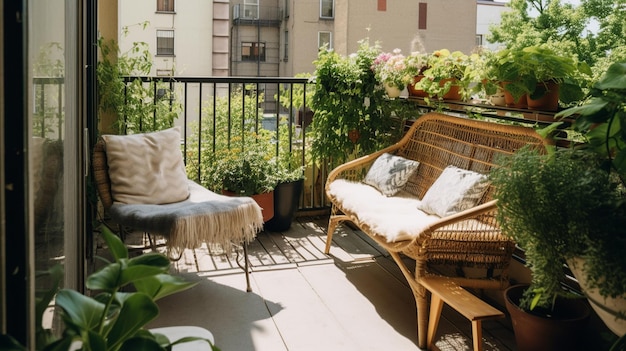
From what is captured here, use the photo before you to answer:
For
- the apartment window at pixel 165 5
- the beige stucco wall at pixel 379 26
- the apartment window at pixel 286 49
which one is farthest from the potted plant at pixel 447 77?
Answer: the apartment window at pixel 286 49

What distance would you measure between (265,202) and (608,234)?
2.61 meters

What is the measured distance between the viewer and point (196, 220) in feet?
9.50

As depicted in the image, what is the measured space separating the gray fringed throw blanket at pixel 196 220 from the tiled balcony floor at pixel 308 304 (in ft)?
1.06

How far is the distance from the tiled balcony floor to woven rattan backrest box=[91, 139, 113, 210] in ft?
1.89

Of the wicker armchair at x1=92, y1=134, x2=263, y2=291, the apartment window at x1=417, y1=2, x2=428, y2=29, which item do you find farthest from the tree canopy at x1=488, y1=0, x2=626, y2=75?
the wicker armchair at x1=92, y1=134, x2=263, y2=291

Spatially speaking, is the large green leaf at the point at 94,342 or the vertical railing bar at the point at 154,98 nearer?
the large green leaf at the point at 94,342

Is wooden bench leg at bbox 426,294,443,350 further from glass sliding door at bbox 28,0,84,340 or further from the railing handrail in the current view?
the railing handrail

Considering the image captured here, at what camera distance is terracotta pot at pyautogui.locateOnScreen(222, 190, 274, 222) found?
13.1 ft

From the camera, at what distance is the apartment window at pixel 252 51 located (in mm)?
21688

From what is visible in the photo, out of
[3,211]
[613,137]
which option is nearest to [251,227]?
[613,137]

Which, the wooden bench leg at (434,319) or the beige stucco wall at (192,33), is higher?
the beige stucco wall at (192,33)

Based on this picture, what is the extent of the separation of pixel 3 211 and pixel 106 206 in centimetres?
267

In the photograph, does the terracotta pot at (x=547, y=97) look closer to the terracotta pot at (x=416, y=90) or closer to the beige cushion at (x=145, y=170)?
the terracotta pot at (x=416, y=90)

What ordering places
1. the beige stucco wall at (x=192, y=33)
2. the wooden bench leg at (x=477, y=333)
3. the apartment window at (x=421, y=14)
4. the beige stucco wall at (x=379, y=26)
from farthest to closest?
the apartment window at (x=421, y=14), the beige stucco wall at (x=379, y=26), the beige stucco wall at (x=192, y=33), the wooden bench leg at (x=477, y=333)
